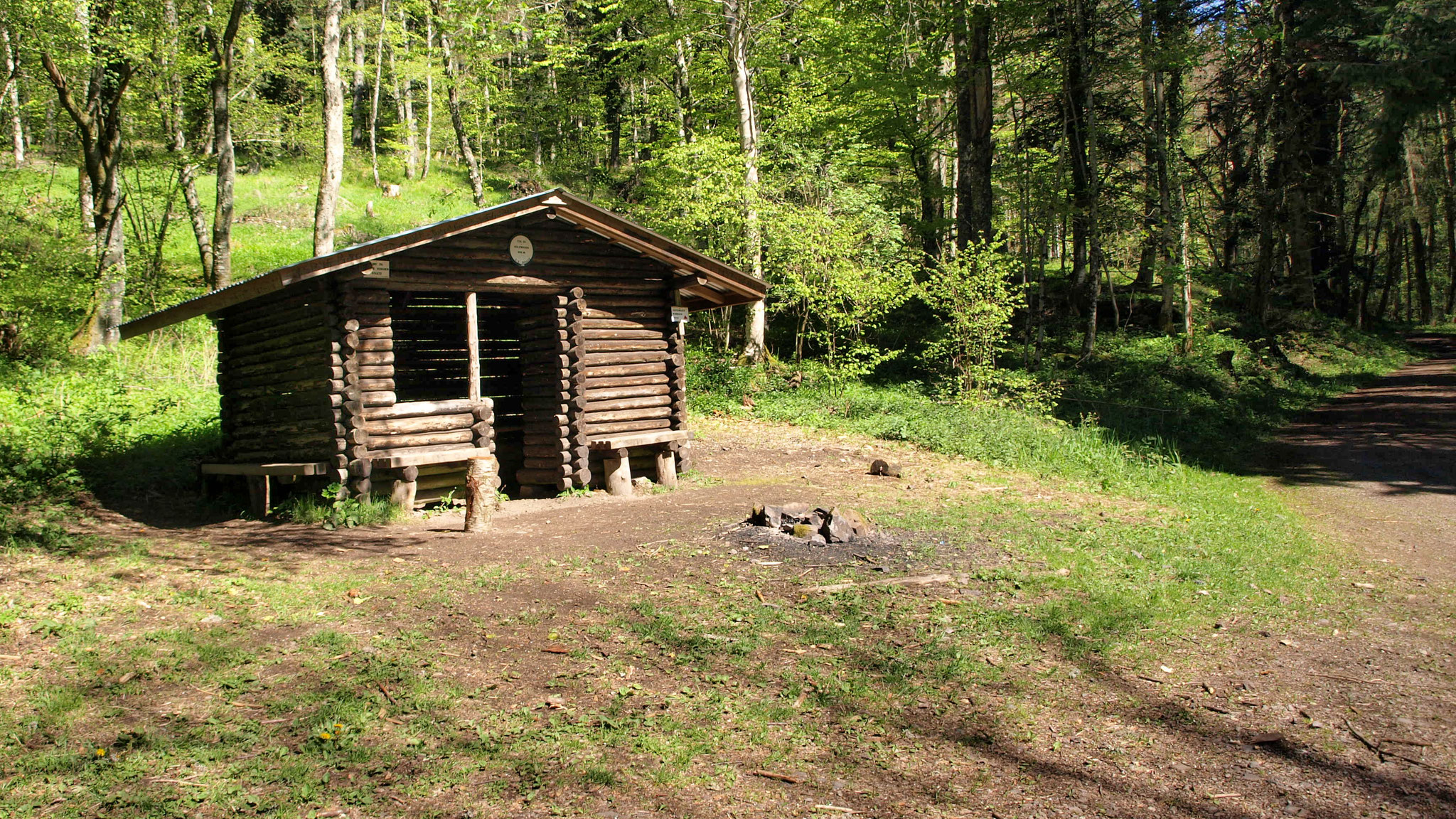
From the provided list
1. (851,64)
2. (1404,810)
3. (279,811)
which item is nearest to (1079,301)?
(851,64)

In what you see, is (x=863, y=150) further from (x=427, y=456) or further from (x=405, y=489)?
(x=405, y=489)

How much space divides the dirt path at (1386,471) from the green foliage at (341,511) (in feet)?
34.9

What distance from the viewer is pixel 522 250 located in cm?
1108

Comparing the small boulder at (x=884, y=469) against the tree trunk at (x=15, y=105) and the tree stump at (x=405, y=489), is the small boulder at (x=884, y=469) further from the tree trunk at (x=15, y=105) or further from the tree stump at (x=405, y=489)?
the tree trunk at (x=15, y=105)

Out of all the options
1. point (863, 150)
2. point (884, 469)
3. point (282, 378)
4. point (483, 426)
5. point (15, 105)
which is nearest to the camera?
point (483, 426)

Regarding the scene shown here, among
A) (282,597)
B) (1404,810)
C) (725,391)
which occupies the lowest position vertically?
(1404,810)

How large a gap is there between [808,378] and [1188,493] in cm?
928

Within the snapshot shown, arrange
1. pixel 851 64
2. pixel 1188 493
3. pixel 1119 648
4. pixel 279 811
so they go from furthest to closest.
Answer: pixel 851 64 → pixel 1188 493 → pixel 1119 648 → pixel 279 811

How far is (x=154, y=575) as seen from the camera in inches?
283

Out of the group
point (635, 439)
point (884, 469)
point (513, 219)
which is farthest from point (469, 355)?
point (884, 469)

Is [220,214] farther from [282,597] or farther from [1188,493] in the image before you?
[1188,493]

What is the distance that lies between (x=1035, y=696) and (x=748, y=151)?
1608 cm

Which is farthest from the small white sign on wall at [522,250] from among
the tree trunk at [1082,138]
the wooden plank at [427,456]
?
the tree trunk at [1082,138]

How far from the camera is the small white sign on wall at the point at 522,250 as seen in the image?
1102 centimetres
